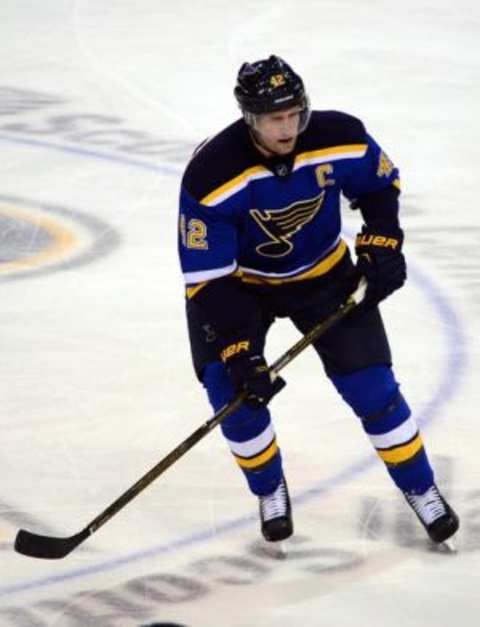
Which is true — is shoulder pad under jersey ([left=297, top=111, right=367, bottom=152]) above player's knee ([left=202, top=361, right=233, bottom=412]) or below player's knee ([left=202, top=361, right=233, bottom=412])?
above

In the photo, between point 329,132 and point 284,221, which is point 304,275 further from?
point 329,132

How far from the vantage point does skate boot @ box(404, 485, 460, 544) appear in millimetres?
4207

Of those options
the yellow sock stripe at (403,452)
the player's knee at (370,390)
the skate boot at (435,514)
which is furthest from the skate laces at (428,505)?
the player's knee at (370,390)

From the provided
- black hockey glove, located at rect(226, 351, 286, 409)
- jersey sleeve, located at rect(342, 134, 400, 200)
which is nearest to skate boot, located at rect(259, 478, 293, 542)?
black hockey glove, located at rect(226, 351, 286, 409)

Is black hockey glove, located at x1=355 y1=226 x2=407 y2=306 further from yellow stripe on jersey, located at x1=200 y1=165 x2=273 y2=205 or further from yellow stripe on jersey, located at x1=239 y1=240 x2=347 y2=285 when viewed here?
yellow stripe on jersey, located at x1=200 y1=165 x2=273 y2=205

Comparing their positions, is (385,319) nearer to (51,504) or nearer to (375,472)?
(375,472)

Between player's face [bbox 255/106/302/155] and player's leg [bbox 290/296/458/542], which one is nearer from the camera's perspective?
player's face [bbox 255/106/302/155]

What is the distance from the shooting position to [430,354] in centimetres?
550

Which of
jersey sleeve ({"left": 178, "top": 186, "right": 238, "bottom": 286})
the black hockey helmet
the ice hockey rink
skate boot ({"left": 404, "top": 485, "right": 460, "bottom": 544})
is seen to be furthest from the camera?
skate boot ({"left": 404, "top": 485, "right": 460, "bottom": 544})

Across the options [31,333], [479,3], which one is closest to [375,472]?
[31,333]

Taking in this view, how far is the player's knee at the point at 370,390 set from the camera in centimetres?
413

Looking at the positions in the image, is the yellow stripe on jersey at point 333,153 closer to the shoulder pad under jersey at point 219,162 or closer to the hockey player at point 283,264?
the hockey player at point 283,264

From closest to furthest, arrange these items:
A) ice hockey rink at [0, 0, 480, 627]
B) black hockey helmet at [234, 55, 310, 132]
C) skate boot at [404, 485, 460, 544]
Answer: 1. black hockey helmet at [234, 55, 310, 132]
2. ice hockey rink at [0, 0, 480, 627]
3. skate boot at [404, 485, 460, 544]

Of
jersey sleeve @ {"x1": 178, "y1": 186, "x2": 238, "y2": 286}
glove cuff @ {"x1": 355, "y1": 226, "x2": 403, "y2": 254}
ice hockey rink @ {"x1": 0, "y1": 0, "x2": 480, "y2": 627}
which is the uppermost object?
jersey sleeve @ {"x1": 178, "y1": 186, "x2": 238, "y2": 286}
